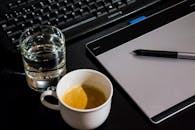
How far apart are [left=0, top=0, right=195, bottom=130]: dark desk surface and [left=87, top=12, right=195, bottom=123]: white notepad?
0.04 feet

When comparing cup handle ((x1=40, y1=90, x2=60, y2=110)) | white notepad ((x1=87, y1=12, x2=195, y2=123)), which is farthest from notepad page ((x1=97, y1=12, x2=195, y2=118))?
cup handle ((x1=40, y1=90, x2=60, y2=110))

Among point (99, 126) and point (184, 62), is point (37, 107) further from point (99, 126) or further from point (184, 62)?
point (184, 62)

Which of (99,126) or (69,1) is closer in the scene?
(99,126)

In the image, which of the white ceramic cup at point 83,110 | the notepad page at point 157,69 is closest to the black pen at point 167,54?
the notepad page at point 157,69

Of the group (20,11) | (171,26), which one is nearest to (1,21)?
(20,11)

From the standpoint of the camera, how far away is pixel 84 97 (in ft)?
2.37

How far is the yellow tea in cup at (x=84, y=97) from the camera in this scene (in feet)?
2.32

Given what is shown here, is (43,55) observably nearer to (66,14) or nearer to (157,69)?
(66,14)

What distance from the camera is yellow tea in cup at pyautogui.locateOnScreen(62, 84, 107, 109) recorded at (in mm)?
708

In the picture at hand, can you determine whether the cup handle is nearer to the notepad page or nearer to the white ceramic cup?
the white ceramic cup

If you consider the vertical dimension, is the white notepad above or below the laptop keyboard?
below

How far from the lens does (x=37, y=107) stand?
30.0 inches

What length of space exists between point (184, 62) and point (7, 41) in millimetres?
303

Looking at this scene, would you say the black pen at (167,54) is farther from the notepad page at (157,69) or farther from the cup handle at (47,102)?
the cup handle at (47,102)
